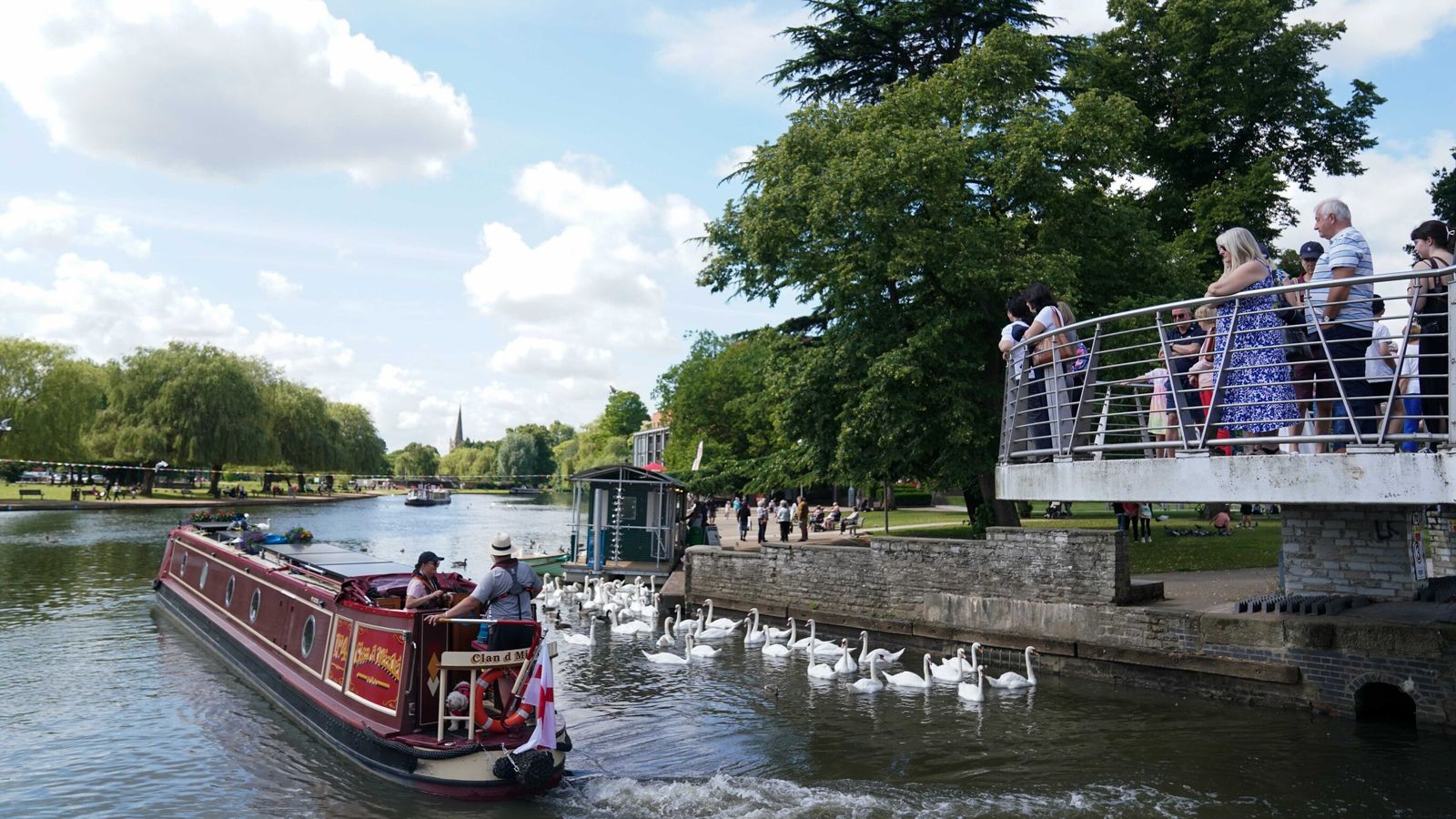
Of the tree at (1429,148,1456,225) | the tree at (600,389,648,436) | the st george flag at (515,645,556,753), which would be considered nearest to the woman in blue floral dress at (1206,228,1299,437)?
the st george flag at (515,645,556,753)

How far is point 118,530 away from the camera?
140 feet

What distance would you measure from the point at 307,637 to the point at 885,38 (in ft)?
70.5

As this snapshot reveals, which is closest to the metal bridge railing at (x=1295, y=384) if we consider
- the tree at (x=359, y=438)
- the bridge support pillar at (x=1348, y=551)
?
the bridge support pillar at (x=1348, y=551)

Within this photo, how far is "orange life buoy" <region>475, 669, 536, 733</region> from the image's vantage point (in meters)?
10.6

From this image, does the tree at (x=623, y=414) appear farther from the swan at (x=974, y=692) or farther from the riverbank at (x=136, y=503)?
the swan at (x=974, y=692)

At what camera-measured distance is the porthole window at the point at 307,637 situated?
46.1 ft

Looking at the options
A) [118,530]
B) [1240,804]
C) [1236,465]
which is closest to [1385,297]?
[1236,465]

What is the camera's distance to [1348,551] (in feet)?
46.4

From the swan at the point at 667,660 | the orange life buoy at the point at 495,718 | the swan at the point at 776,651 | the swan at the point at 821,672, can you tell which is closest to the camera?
the orange life buoy at the point at 495,718

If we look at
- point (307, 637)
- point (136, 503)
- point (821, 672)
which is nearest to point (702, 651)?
point (821, 672)

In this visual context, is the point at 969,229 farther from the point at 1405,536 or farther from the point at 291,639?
the point at 291,639

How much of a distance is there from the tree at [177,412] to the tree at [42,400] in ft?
8.57

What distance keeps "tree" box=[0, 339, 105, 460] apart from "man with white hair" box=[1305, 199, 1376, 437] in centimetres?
6717

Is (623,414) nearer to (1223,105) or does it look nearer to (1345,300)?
(1223,105)
